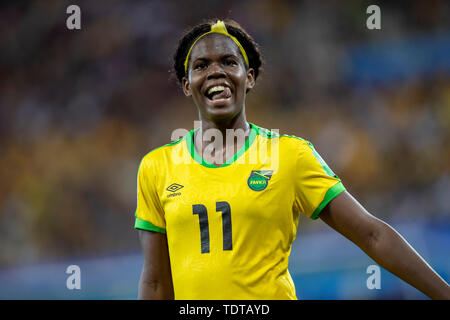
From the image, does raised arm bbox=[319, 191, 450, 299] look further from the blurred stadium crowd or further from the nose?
the blurred stadium crowd

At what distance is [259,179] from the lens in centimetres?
172

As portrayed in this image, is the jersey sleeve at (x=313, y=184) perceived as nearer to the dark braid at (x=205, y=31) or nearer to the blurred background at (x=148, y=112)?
the dark braid at (x=205, y=31)

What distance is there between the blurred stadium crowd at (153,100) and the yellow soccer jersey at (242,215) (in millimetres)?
3145

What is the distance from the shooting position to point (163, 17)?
520 cm

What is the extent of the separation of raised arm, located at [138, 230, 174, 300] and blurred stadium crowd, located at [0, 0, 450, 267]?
3.08m

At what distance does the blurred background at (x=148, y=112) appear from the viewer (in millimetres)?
4695

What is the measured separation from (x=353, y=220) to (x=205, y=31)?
856 millimetres

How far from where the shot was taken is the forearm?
1.49m

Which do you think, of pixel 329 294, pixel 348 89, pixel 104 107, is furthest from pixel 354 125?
pixel 104 107
